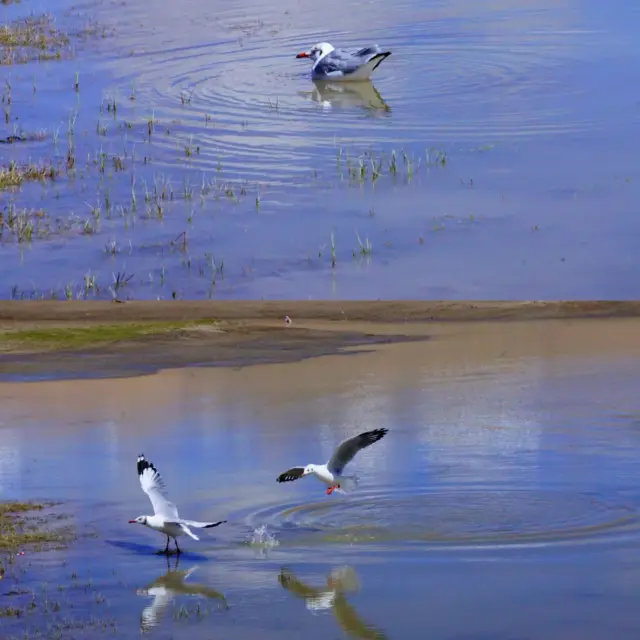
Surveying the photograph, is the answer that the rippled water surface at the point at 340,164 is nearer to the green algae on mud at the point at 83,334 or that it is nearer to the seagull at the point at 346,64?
the seagull at the point at 346,64

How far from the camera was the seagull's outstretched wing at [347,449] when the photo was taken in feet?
27.2

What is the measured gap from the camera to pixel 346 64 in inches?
867

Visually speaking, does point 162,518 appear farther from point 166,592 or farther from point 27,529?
point 27,529

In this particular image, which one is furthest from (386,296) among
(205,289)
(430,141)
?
(430,141)

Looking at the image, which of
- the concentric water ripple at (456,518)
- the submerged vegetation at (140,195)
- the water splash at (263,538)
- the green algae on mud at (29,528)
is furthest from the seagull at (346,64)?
the water splash at (263,538)

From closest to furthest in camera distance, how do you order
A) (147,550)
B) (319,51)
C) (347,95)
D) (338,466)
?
(147,550)
(338,466)
(347,95)
(319,51)

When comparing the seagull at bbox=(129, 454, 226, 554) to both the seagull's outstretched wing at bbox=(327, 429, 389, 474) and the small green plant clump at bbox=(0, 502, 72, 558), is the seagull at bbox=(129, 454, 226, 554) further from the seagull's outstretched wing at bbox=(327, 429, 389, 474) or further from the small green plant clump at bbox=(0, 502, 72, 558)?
the seagull's outstretched wing at bbox=(327, 429, 389, 474)

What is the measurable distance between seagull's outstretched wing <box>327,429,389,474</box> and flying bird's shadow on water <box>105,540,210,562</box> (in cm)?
86

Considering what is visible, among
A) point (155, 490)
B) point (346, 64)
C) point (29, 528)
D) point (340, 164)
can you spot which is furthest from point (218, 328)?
point (346, 64)

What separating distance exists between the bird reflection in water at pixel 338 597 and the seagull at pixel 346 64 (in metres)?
15.0

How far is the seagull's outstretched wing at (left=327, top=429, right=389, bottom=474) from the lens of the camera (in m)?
8.29

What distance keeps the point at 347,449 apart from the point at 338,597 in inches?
50.2

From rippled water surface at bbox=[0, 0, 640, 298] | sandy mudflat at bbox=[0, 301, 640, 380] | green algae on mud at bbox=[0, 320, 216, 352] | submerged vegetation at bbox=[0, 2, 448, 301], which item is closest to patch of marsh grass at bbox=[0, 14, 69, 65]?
rippled water surface at bbox=[0, 0, 640, 298]

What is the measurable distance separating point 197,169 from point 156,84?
5186 millimetres
